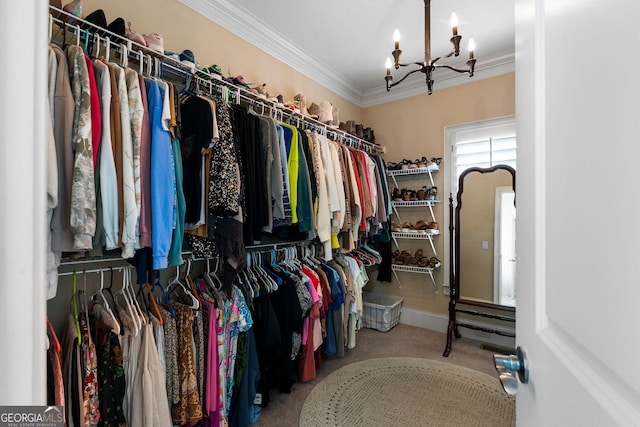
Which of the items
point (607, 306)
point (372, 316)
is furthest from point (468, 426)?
point (607, 306)

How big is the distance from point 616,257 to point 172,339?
5.23 feet

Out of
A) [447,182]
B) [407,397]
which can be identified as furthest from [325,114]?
[407,397]

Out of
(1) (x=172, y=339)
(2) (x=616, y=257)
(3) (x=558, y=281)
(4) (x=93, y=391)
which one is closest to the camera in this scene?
(2) (x=616, y=257)

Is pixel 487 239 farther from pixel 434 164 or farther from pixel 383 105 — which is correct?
pixel 383 105

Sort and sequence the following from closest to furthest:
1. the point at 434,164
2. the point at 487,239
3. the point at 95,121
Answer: the point at 95,121
the point at 487,239
the point at 434,164

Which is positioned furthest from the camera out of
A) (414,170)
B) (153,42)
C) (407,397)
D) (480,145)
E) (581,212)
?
(414,170)

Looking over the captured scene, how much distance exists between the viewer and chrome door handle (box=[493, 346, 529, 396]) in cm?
57

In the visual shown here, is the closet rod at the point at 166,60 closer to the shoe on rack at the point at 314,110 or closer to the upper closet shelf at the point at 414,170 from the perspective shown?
the shoe on rack at the point at 314,110

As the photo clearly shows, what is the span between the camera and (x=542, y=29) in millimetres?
499

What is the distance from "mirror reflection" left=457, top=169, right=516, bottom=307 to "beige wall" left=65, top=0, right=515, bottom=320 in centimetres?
33

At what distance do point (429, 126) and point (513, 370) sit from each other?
10.0 ft

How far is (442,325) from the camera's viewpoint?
312 centimetres

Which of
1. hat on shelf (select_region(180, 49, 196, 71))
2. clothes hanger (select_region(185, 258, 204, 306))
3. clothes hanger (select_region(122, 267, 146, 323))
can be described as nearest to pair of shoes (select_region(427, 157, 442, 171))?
hat on shelf (select_region(180, 49, 196, 71))

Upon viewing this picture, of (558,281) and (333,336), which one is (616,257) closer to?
(558,281)
